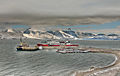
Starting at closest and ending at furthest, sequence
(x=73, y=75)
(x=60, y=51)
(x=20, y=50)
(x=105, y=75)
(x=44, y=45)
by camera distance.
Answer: (x=105, y=75) < (x=73, y=75) < (x=60, y=51) < (x=20, y=50) < (x=44, y=45)

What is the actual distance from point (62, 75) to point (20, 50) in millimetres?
84946

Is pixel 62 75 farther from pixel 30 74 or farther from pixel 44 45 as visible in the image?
pixel 44 45

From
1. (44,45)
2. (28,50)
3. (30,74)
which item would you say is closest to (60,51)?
(28,50)

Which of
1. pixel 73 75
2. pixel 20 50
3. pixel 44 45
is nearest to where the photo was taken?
pixel 73 75

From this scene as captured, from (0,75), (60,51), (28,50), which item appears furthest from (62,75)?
(28,50)

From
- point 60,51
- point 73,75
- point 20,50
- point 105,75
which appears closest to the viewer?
point 105,75

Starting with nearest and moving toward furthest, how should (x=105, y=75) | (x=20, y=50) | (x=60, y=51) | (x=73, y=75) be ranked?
(x=105, y=75)
(x=73, y=75)
(x=60, y=51)
(x=20, y=50)

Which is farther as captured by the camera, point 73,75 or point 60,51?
point 60,51

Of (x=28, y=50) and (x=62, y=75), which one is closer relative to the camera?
(x=62, y=75)

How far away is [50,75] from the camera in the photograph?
145 feet

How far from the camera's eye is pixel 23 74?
149ft

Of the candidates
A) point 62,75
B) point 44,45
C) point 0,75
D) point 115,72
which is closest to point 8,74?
point 0,75

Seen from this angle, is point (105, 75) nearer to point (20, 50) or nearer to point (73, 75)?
point (73, 75)

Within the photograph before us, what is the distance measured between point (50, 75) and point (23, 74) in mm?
9529
